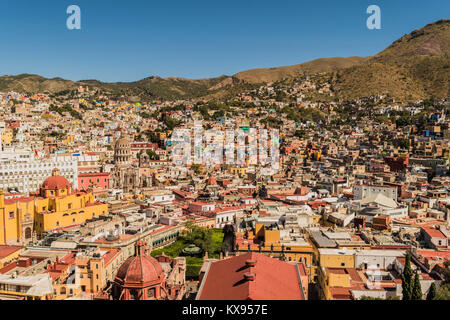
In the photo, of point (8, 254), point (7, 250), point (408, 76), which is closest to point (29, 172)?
point (7, 250)

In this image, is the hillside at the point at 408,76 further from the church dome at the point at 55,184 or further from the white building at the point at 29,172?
the church dome at the point at 55,184

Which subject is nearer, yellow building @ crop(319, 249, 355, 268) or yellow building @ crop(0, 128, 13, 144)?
yellow building @ crop(319, 249, 355, 268)

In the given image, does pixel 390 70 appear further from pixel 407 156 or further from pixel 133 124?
pixel 133 124

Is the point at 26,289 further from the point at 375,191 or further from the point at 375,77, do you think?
the point at 375,77

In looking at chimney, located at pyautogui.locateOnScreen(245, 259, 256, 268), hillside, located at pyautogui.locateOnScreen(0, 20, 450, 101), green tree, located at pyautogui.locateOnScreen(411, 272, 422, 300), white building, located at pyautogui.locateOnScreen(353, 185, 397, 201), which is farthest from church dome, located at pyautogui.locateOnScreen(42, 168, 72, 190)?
hillside, located at pyautogui.locateOnScreen(0, 20, 450, 101)

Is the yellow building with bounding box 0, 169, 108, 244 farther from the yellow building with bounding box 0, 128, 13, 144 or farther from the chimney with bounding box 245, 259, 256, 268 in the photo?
the yellow building with bounding box 0, 128, 13, 144
